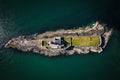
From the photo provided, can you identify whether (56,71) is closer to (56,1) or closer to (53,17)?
(53,17)

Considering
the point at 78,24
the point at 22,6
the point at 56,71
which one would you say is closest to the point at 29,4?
the point at 22,6

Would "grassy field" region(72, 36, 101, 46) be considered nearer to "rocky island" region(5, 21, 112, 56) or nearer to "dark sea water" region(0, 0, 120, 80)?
"rocky island" region(5, 21, 112, 56)

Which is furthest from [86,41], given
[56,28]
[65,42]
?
[56,28]

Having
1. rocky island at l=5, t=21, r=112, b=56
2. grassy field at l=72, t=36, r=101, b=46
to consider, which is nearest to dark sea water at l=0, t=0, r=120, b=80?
rocky island at l=5, t=21, r=112, b=56

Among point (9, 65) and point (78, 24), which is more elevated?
point (78, 24)

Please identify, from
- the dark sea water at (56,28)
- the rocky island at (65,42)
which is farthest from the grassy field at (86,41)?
the dark sea water at (56,28)

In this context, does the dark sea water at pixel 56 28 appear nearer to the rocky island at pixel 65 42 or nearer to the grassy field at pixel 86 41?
the rocky island at pixel 65 42

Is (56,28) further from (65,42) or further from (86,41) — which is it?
(86,41)
